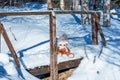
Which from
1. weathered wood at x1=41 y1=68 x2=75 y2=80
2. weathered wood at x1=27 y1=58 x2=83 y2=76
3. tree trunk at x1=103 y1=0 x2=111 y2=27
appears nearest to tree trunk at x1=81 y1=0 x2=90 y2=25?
tree trunk at x1=103 y1=0 x2=111 y2=27

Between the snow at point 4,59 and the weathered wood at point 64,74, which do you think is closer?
the snow at point 4,59

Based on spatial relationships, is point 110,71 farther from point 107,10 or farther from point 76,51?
point 107,10

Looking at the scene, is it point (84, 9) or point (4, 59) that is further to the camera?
point (84, 9)

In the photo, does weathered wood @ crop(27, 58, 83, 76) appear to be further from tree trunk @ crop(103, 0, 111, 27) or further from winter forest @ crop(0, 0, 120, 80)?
tree trunk @ crop(103, 0, 111, 27)

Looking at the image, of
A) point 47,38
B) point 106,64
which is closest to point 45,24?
point 47,38

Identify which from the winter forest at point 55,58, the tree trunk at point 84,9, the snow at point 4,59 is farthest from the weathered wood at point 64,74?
the tree trunk at point 84,9

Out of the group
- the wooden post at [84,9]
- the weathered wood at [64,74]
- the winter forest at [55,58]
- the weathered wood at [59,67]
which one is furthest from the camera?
the wooden post at [84,9]

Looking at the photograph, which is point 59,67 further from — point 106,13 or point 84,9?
point 106,13

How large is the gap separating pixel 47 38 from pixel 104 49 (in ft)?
8.55

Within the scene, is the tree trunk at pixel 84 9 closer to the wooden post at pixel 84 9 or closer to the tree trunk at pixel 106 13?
the wooden post at pixel 84 9

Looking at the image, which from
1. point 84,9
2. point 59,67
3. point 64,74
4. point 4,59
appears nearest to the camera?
point 4,59

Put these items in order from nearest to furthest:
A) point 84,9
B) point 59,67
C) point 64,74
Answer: point 59,67 → point 64,74 → point 84,9

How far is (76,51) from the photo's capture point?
9.20 metres

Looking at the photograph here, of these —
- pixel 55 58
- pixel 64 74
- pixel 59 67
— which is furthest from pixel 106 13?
pixel 55 58
